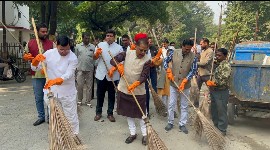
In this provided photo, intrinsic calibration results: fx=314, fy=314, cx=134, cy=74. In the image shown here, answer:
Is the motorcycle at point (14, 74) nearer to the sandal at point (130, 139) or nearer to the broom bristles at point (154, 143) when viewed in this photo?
the sandal at point (130, 139)

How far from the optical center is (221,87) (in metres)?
5.28

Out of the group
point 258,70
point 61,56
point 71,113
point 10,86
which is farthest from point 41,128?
point 10,86

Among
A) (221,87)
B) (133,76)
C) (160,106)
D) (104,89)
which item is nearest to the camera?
(133,76)

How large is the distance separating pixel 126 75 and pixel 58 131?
145 centimetres

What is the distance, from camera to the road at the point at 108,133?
15.6 feet

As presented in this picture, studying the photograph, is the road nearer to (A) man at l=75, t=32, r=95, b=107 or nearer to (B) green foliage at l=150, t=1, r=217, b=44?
(A) man at l=75, t=32, r=95, b=107

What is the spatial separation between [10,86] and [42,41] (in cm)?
532

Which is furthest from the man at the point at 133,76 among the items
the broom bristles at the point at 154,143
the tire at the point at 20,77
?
the tire at the point at 20,77

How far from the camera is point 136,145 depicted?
15.6ft

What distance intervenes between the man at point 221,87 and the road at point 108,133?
0.34 meters

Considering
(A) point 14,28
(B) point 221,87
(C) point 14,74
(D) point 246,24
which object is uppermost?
(D) point 246,24

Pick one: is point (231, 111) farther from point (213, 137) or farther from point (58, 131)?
point (58, 131)

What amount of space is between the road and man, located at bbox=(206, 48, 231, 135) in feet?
1.13

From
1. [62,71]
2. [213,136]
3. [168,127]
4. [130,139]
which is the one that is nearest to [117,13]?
[168,127]
